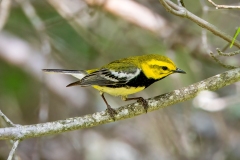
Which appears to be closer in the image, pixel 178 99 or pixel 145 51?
pixel 178 99

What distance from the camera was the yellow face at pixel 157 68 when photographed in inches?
153

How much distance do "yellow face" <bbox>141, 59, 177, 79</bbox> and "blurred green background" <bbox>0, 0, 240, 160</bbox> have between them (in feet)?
4.59

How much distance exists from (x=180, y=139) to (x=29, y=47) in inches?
94.1

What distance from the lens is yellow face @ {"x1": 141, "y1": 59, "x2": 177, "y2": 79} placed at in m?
3.89

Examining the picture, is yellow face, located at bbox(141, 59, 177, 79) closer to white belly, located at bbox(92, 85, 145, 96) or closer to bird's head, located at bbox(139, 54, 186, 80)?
bird's head, located at bbox(139, 54, 186, 80)

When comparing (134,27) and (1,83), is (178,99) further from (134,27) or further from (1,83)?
(1,83)

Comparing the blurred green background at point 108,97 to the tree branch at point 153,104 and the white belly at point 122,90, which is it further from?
the tree branch at point 153,104

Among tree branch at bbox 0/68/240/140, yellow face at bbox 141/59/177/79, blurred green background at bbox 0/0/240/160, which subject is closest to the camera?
tree branch at bbox 0/68/240/140

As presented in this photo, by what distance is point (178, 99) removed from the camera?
11.1 feet

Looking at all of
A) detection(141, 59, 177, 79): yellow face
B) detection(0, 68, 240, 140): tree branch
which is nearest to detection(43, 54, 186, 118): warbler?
detection(141, 59, 177, 79): yellow face

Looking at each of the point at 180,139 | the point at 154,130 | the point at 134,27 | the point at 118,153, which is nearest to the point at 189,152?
the point at 180,139

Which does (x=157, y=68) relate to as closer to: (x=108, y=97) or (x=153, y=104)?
(x=153, y=104)

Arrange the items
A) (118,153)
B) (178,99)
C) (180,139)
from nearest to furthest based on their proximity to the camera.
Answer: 1. (178,99)
2. (180,139)
3. (118,153)

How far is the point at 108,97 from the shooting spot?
256 inches
